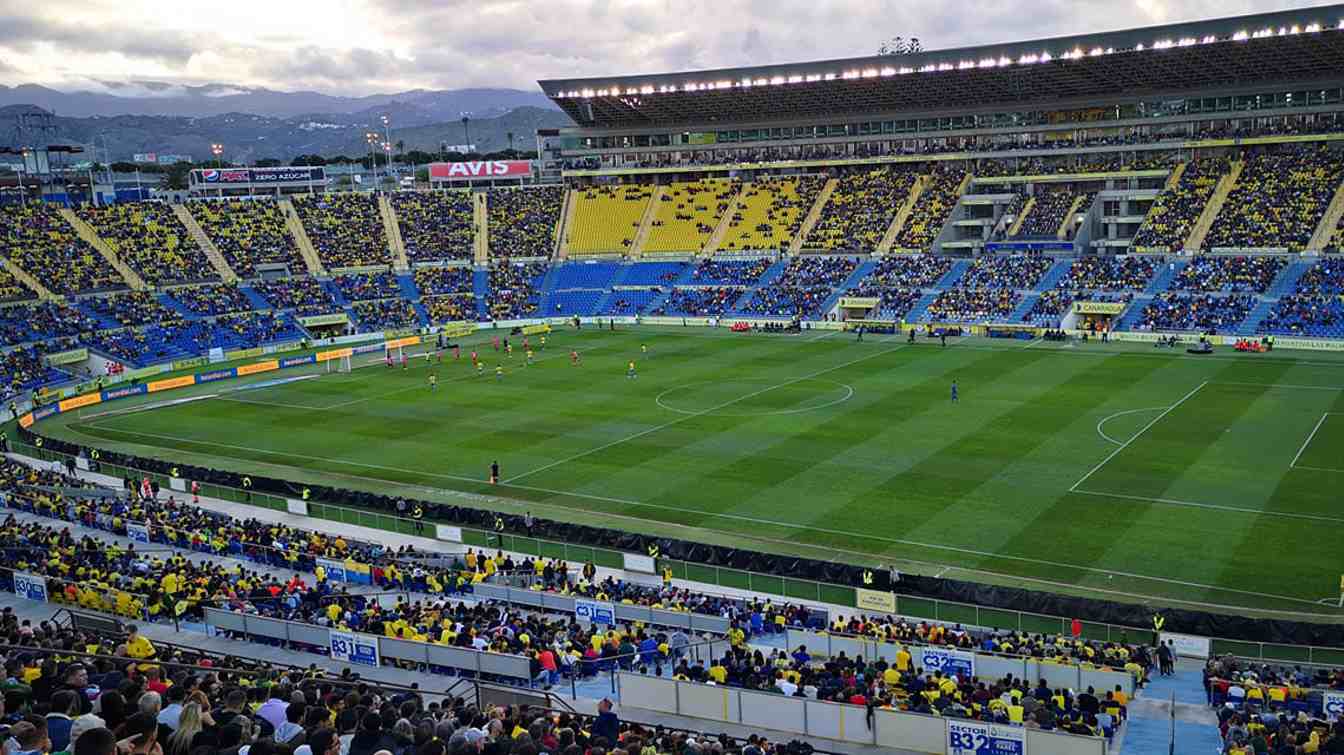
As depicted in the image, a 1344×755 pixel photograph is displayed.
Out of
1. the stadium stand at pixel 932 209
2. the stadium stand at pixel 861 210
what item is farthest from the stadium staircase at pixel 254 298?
the stadium stand at pixel 932 209

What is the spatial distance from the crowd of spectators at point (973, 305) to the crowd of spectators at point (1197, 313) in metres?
9.41

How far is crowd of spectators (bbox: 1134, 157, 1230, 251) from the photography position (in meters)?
80.6

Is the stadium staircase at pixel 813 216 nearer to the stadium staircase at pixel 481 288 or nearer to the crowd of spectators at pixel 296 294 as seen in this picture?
the stadium staircase at pixel 481 288

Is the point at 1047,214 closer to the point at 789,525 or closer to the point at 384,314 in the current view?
the point at 384,314

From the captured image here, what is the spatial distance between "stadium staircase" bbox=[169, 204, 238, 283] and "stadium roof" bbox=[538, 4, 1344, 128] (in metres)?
34.5

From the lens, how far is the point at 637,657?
21234mm

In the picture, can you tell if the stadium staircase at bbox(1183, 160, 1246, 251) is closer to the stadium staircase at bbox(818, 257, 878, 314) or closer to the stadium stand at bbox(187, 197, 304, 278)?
the stadium staircase at bbox(818, 257, 878, 314)

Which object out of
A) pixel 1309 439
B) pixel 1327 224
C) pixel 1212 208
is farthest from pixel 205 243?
pixel 1327 224

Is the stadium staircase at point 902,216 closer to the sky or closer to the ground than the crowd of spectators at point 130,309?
closer to the sky

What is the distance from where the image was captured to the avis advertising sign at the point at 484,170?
123 meters

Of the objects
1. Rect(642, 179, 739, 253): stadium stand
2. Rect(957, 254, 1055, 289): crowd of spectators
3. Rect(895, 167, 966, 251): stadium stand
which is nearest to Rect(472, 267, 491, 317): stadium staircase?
Rect(642, 179, 739, 253): stadium stand

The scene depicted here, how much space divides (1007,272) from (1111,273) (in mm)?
7808

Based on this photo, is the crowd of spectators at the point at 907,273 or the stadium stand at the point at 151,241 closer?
the crowd of spectators at the point at 907,273

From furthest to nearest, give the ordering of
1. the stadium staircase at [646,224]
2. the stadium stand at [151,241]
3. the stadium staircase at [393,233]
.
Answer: the stadium staircase at [646,224] < the stadium staircase at [393,233] < the stadium stand at [151,241]
